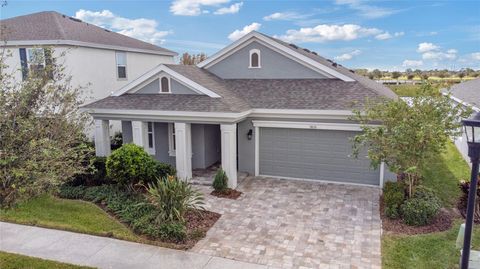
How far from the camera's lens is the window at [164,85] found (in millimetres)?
14652

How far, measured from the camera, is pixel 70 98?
737 cm

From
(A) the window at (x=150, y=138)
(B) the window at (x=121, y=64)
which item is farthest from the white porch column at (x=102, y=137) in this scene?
(B) the window at (x=121, y=64)

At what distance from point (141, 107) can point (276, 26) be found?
13661mm

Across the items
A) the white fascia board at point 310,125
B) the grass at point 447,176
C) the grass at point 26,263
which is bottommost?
the grass at point 26,263

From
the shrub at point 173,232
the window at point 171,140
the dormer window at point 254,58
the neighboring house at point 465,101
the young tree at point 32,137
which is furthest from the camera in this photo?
the dormer window at point 254,58

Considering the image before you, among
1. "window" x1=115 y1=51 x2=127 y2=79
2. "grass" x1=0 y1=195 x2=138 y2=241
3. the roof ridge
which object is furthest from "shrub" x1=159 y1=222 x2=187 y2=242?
"window" x1=115 y1=51 x2=127 y2=79

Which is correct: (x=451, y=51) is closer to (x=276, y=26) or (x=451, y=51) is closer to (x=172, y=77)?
(x=276, y=26)

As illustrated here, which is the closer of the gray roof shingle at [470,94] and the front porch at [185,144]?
the front porch at [185,144]

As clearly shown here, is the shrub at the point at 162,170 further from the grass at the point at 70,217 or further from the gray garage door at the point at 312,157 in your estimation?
the gray garage door at the point at 312,157

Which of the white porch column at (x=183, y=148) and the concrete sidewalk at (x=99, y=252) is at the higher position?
the white porch column at (x=183, y=148)

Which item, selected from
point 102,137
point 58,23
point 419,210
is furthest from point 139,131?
point 419,210

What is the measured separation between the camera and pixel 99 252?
8.45 meters

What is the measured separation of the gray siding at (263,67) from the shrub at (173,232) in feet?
31.4

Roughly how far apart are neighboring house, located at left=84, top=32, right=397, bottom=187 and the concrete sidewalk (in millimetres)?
5288
